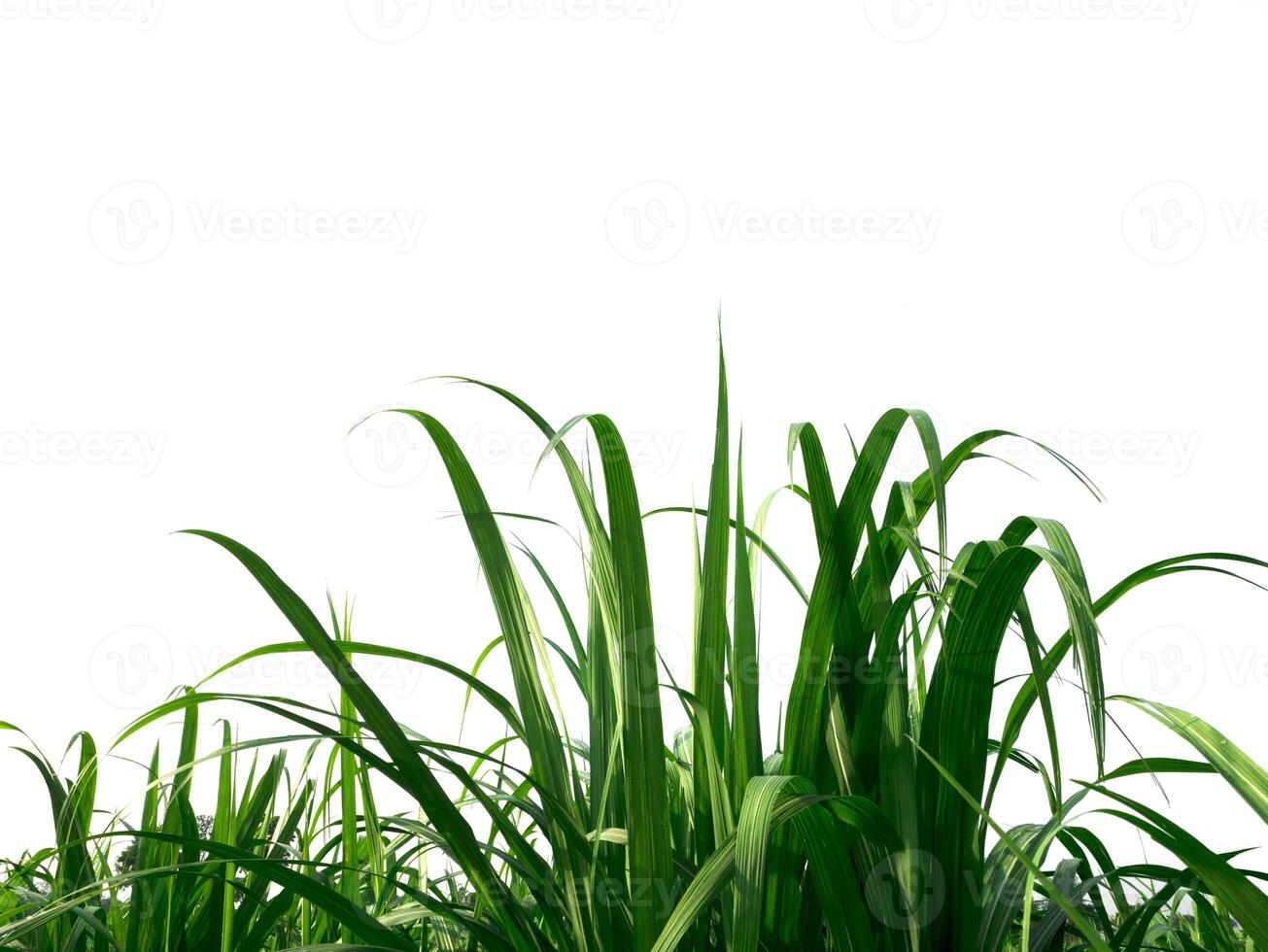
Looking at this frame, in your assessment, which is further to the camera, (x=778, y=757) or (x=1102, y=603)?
(x=778, y=757)

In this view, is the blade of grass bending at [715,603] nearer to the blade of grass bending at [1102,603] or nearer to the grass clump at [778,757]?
the grass clump at [778,757]

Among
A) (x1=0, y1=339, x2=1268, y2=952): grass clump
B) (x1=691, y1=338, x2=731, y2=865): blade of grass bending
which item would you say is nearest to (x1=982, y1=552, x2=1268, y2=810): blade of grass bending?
(x1=0, y1=339, x2=1268, y2=952): grass clump

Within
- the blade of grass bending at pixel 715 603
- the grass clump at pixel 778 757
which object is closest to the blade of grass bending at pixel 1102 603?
the grass clump at pixel 778 757

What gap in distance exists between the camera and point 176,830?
3.21 ft

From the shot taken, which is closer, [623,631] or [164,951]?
[623,631]

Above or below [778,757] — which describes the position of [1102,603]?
above

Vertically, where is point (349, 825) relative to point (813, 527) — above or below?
below

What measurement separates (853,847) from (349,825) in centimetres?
55

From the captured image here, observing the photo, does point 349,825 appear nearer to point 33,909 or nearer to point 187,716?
point 187,716

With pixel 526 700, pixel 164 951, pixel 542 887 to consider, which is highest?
pixel 526 700

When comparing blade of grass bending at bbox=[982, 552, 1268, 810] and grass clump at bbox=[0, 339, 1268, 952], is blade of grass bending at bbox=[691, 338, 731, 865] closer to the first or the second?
grass clump at bbox=[0, 339, 1268, 952]

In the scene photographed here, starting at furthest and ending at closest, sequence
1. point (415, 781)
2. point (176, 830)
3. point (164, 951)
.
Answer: point (176, 830)
point (164, 951)
point (415, 781)

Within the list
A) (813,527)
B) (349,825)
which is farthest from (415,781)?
(349,825)

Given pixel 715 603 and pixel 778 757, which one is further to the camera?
pixel 778 757
